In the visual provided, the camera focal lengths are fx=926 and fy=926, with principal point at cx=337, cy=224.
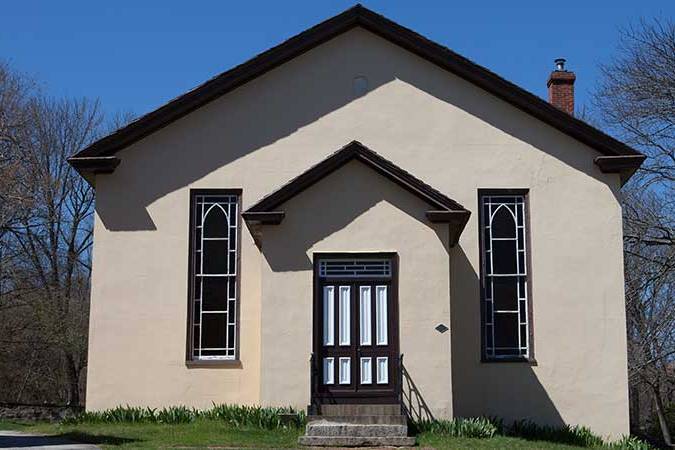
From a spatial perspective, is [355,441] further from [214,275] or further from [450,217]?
[214,275]

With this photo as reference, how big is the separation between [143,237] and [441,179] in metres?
6.25

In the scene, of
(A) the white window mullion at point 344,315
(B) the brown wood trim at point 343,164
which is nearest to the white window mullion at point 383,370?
(A) the white window mullion at point 344,315

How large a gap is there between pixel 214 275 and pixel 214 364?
181 centimetres

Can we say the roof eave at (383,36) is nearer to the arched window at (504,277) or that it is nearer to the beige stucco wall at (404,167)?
the beige stucco wall at (404,167)

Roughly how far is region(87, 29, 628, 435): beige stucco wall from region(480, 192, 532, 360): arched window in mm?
240

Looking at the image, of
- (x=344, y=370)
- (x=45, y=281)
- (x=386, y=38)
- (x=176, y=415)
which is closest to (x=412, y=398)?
(x=344, y=370)

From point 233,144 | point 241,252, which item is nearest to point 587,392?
point 241,252

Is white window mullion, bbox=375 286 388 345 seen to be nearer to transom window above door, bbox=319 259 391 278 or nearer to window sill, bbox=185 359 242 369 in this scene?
transom window above door, bbox=319 259 391 278

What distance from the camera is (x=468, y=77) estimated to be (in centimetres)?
1944

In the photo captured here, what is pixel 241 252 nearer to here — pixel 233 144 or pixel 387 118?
pixel 233 144

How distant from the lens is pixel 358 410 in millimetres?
16344

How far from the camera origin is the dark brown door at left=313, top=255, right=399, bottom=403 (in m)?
16.8

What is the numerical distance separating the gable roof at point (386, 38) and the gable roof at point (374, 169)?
3.23m

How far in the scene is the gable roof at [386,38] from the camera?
62.3 feet
